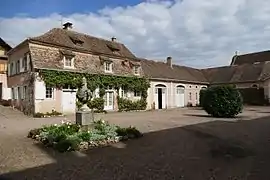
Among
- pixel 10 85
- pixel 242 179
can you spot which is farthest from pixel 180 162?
pixel 10 85

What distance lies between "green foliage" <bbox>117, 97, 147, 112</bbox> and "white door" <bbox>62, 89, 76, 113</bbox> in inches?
192

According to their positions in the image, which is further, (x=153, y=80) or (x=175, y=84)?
(x=175, y=84)

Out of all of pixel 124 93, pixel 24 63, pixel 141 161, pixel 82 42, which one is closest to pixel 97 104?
pixel 124 93

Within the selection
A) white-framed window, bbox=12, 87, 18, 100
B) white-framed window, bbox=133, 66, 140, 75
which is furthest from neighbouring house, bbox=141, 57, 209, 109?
white-framed window, bbox=12, 87, 18, 100

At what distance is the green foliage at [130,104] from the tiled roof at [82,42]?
4535 millimetres

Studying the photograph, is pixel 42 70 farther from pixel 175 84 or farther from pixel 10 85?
pixel 175 84

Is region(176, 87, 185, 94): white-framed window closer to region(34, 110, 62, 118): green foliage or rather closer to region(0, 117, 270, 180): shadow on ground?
region(34, 110, 62, 118): green foliage

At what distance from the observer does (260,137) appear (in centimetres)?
1027

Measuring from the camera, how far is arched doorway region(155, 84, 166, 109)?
31.5 m

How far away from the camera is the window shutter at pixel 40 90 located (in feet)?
70.1

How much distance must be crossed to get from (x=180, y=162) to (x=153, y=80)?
24.3 metres

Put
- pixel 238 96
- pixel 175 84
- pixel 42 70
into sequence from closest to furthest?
pixel 238 96, pixel 42 70, pixel 175 84

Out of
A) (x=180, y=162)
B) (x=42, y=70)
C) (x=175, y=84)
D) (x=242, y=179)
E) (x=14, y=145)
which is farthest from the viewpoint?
(x=175, y=84)

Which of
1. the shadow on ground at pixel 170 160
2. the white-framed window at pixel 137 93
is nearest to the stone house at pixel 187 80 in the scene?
the white-framed window at pixel 137 93
